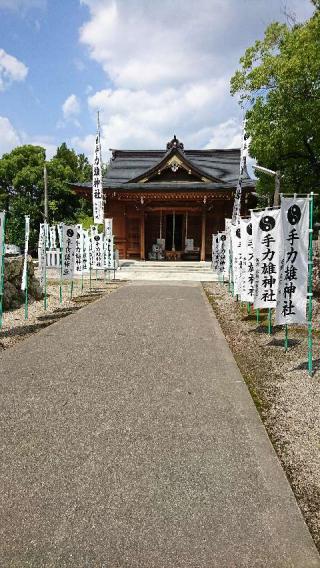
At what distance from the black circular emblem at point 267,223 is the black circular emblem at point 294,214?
0.91 metres

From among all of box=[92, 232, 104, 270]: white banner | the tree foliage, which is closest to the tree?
box=[92, 232, 104, 270]: white banner

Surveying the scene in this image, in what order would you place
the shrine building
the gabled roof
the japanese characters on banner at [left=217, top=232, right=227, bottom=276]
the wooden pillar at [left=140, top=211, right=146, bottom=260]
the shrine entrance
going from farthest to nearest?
the shrine entrance
the wooden pillar at [left=140, top=211, right=146, bottom=260]
the gabled roof
the shrine building
the japanese characters on banner at [left=217, top=232, right=227, bottom=276]

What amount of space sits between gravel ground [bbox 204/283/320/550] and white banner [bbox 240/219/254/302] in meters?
0.62

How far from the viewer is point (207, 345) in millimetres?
6500

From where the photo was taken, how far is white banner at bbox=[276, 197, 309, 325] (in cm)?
546

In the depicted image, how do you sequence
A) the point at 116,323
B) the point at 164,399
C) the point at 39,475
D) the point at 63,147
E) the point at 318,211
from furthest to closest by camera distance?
the point at 63,147
the point at 318,211
the point at 116,323
the point at 164,399
the point at 39,475

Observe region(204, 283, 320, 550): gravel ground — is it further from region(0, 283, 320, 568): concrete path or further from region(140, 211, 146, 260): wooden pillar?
region(140, 211, 146, 260): wooden pillar

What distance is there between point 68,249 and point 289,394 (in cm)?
798

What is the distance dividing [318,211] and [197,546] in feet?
68.2

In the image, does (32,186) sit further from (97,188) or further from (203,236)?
(203,236)

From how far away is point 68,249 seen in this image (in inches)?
440

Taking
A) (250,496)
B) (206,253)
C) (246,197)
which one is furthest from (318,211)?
(250,496)

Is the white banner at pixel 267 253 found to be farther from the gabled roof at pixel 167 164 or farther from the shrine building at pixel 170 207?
the shrine building at pixel 170 207

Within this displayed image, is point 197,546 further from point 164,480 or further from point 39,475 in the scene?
point 39,475
